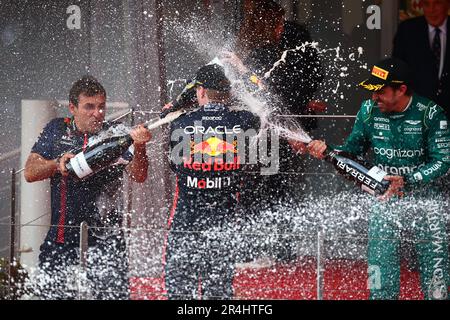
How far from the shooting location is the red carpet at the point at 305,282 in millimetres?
5074

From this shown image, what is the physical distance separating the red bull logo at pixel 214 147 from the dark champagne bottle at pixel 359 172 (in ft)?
1.47

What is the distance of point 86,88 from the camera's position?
5.16 metres

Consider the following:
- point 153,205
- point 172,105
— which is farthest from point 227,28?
point 153,205

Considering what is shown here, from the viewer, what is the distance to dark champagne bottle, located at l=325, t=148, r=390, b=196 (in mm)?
5035

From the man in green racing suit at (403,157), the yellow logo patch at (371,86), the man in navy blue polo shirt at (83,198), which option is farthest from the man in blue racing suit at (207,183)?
the yellow logo patch at (371,86)

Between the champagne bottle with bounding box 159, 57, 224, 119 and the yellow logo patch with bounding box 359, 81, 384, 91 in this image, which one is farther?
the champagne bottle with bounding box 159, 57, 224, 119

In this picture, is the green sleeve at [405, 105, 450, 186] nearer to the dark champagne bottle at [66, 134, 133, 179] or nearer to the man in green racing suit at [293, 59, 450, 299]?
the man in green racing suit at [293, 59, 450, 299]

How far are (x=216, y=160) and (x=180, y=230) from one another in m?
0.36

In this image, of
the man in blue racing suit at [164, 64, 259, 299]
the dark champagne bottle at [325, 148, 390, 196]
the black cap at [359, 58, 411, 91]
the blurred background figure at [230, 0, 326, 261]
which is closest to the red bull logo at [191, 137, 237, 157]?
the man in blue racing suit at [164, 64, 259, 299]

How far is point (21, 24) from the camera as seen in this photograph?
17.0 feet

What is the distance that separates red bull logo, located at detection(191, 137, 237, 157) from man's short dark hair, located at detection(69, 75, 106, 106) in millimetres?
507

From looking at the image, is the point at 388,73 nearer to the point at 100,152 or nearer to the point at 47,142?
the point at 100,152

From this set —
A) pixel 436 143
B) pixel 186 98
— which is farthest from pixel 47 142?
pixel 436 143

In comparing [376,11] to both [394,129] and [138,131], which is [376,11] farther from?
[138,131]
